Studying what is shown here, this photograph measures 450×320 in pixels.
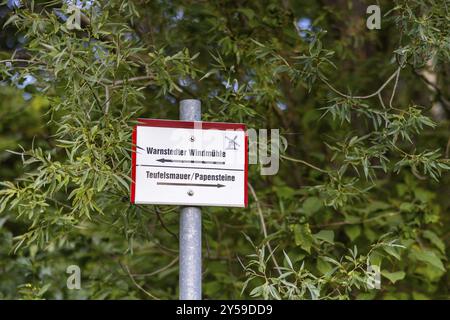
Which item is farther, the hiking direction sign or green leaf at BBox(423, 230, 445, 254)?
green leaf at BBox(423, 230, 445, 254)

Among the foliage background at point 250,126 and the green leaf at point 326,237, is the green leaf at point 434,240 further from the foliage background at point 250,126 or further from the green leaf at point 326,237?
the green leaf at point 326,237

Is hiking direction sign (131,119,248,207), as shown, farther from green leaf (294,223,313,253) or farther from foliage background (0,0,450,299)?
green leaf (294,223,313,253)

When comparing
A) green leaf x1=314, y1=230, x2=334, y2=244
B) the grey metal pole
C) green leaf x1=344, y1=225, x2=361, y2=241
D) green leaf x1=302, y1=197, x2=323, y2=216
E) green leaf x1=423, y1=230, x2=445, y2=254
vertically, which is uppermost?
green leaf x1=302, y1=197, x2=323, y2=216

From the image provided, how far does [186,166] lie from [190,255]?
253mm

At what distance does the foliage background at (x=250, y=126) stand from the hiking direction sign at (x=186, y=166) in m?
0.09

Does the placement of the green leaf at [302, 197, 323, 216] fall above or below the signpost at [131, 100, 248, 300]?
above

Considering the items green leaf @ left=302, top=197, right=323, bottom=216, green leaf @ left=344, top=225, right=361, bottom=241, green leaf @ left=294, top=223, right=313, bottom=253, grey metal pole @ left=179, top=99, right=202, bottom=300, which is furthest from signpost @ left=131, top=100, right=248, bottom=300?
green leaf @ left=344, top=225, right=361, bottom=241

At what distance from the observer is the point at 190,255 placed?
78.7 inches

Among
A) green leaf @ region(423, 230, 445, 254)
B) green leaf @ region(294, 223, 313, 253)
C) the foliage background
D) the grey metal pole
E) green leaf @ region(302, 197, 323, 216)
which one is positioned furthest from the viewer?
green leaf @ region(423, 230, 445, 254)

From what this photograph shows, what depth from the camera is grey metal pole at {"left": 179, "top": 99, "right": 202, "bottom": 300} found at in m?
1.99

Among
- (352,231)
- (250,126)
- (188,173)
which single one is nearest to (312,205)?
→ (352,231)

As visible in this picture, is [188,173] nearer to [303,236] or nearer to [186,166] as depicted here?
[186,166]

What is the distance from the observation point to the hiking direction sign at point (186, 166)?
6.57 feet
